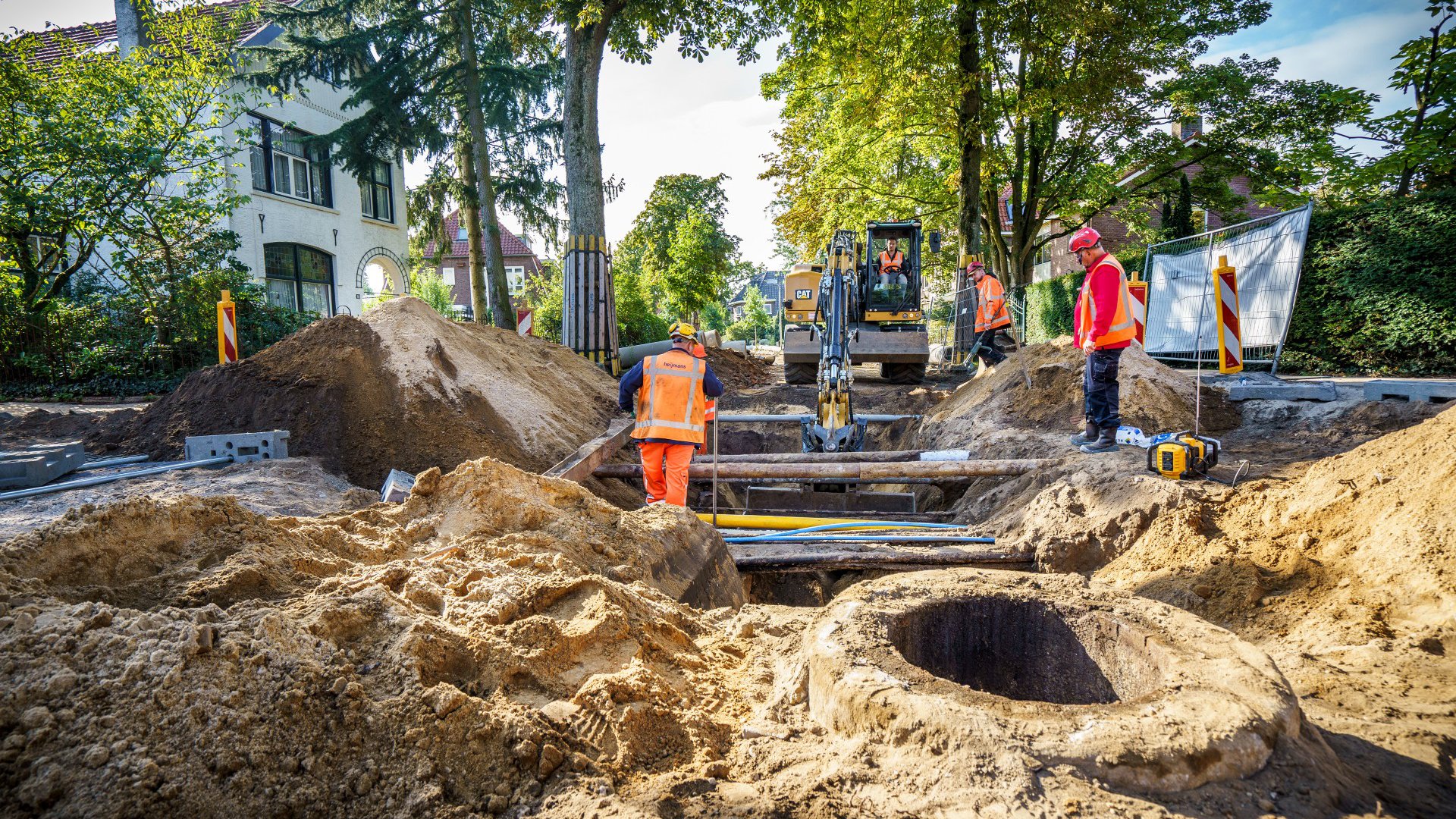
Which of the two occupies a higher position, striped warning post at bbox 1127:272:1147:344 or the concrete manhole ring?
striped warning post at bbox 1127:272:1147:344

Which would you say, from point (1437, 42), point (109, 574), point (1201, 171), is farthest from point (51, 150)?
point (1201, 171)

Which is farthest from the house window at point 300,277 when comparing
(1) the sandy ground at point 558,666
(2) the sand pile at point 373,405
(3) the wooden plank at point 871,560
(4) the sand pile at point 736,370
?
(1) the sandy ground at point 558,666

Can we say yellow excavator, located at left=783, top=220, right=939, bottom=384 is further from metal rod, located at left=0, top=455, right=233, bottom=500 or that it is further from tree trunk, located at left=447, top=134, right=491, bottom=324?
metal rod, located at left=0, top=455, right=233, bottom=500

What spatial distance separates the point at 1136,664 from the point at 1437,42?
16020 mm

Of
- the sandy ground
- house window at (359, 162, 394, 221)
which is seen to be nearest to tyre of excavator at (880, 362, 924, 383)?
the sandy ground

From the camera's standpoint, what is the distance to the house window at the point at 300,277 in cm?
1794

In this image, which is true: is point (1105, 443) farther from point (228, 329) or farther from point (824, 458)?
point (228, 329)

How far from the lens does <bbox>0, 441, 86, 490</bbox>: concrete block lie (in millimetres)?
5621

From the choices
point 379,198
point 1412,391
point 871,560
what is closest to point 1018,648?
point 871,560

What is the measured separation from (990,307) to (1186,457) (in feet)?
22.4

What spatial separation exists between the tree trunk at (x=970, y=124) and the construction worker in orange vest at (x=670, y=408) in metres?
12.6

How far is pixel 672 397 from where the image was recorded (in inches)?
241

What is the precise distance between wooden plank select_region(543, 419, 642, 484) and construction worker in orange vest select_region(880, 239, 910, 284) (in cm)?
733

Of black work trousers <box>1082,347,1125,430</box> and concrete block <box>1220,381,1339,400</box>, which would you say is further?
concrete block <box>1220,381,1339,400</box>
